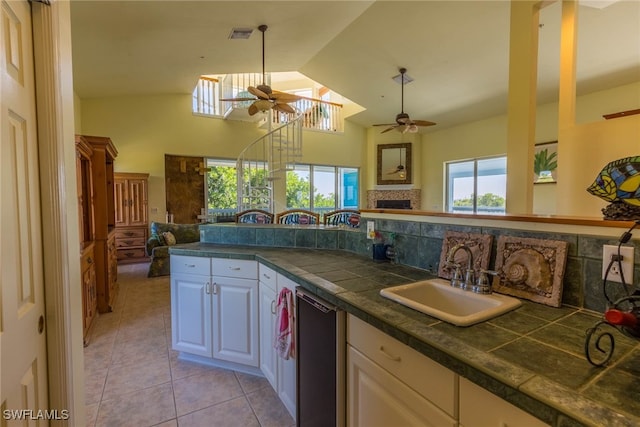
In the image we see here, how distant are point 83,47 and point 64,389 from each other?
4388mm

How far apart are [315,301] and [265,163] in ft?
18.9

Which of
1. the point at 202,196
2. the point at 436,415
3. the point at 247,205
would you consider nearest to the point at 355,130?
the point at 247,205

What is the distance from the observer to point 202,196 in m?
6.73

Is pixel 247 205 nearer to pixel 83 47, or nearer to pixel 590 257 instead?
pixel 83 47

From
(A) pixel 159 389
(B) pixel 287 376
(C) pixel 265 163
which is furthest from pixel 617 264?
(C) pixel 265 163

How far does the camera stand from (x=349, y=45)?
463 centimetres

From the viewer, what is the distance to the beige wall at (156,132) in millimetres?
5848

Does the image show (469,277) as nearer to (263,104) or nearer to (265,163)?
(263,104)

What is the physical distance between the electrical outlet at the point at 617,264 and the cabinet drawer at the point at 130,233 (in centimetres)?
648

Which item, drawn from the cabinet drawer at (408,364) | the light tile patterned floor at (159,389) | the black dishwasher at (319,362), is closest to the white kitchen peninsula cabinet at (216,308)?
the light tile patterned floor at (159,389)

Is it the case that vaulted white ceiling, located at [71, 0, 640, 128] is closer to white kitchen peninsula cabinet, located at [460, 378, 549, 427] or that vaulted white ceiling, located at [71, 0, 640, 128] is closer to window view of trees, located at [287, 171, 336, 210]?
window view of trees, located at [287, 171, 336, 210]

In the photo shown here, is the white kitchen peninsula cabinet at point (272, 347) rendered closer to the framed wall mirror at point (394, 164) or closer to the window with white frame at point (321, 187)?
the window with white frame at point (321, 187)


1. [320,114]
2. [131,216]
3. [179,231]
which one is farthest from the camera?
[320,114]

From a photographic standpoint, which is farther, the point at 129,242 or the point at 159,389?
the point at 129,242
